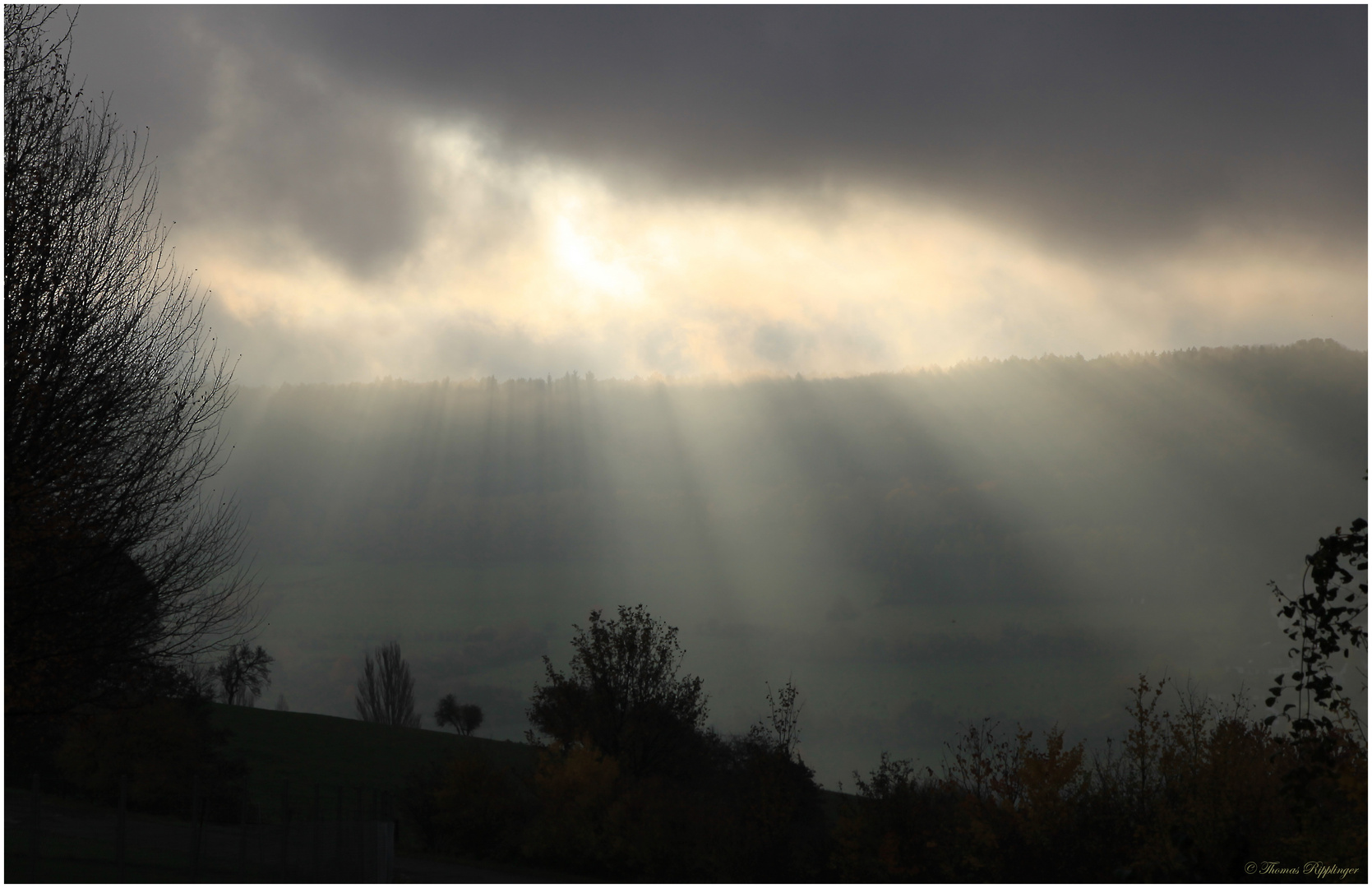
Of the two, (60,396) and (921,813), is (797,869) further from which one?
(60,396)

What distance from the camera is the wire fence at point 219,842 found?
16156 millimetres

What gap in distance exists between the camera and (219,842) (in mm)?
19297

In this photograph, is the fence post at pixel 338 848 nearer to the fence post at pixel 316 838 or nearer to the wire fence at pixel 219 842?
the wire fence at pixel 219 842

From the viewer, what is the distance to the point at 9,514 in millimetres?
12602

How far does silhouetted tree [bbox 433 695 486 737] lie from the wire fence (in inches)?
3649

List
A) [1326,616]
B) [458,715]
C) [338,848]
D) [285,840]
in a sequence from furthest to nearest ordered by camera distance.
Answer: [458,715], [338,848], [285,840], [1326,616]

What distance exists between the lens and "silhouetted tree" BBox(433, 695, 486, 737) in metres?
113

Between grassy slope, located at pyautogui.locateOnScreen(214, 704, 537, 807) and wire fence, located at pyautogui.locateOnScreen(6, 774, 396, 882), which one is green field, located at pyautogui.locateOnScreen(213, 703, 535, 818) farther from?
wire fence, located at pyautogui.locateOnScreen(6, 774, 396, 882)

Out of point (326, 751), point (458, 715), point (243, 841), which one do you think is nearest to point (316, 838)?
point (243, 841)

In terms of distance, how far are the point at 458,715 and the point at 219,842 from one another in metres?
99.2

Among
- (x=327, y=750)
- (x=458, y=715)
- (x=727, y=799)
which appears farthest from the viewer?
(x=458, y=715)

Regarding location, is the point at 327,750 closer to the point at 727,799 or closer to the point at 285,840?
the point at 727,799

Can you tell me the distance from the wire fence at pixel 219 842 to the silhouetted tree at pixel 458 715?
304 feet

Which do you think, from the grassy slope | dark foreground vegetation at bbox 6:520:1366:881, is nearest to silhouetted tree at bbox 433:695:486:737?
the grassy slope
